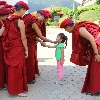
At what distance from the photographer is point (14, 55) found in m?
6.06

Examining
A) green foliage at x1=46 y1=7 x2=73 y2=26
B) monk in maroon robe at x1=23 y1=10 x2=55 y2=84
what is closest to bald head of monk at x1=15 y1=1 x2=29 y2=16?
monk in maroon robe at x1=23 y1=10 x2=55 y2=84

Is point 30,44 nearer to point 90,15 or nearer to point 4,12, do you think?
point 4,12

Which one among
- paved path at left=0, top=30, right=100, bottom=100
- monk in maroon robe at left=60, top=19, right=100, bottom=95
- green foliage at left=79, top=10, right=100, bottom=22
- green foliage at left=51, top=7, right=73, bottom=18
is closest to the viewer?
monk in maroon robe at left=60, top=19, right=100, bottom=95

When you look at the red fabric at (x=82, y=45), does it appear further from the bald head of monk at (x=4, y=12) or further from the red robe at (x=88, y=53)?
the bald head of monk at (x=4, y=12)

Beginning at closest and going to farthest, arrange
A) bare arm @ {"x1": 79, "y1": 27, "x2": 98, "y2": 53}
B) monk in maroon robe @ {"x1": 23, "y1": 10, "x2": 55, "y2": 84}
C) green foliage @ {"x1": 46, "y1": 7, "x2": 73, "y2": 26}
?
bare arm @ {"x1": 79, "y1": 27, "x2": 98, "y2": 53}, monk in maroon robe @ {"x1": 23, "y1": 10, "x2": 55, "y2": 84}, green foliage @ {"x1": 46, "y1": 7, "x2": 73, "y2": 26}

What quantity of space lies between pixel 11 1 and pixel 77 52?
4.58m

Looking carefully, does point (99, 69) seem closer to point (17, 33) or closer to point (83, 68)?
point (17, 33)

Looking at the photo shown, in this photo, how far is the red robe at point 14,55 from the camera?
19.6 feet

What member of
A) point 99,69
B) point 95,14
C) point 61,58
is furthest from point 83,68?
point 95,14

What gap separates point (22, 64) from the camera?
618cm

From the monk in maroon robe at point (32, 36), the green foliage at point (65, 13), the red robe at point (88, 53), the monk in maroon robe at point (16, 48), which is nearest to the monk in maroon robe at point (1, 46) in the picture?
the monk in maroon robe at point (16, 48)

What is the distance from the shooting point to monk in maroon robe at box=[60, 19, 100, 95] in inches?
235

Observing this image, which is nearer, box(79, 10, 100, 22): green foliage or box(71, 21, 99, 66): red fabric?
box(71, 21, 99, 66): red fabric

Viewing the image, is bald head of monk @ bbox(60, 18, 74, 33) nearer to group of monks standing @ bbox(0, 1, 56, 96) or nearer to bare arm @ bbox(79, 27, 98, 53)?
bare arm @ bbox(79, 27, 98, 53)
